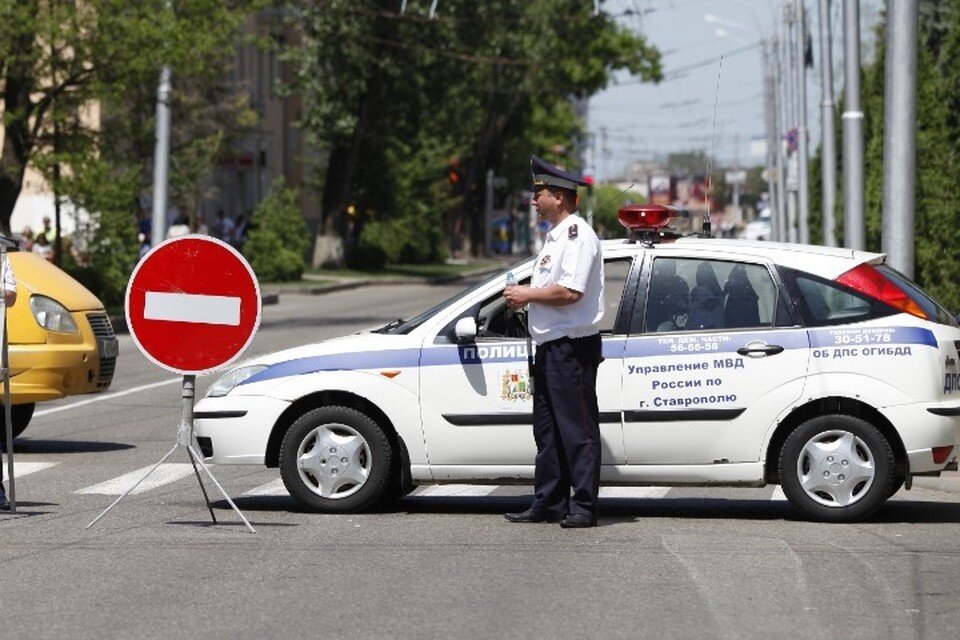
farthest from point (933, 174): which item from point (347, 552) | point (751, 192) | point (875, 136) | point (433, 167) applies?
point (751, 192)

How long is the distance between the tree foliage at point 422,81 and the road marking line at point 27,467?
38976 mm

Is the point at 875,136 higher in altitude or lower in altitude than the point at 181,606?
higher

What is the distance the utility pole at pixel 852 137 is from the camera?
22812 mm

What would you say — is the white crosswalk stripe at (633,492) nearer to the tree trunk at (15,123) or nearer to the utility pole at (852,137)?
the utility pole at (852,137)

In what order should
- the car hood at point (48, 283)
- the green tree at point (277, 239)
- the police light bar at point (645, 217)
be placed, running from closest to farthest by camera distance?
1. the police light bar at point (645, 217)
2. the car hood at point (48, 283)
3. the green tree at point (277, 239)

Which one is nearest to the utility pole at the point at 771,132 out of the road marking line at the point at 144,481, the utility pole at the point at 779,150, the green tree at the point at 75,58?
the utility pole at the point at 779,150

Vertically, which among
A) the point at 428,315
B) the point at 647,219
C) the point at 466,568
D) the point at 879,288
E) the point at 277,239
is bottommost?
the point at 466,568

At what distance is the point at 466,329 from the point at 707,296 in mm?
1225

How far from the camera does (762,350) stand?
10.7 metres

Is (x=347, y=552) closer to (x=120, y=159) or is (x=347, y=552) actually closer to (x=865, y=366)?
(x=865, y=366)

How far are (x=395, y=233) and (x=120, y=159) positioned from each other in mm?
33289

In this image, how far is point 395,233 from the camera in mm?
69250

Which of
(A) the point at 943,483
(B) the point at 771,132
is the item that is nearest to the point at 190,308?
(A) the point at 943,483

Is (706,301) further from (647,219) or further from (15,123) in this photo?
(15,123)
